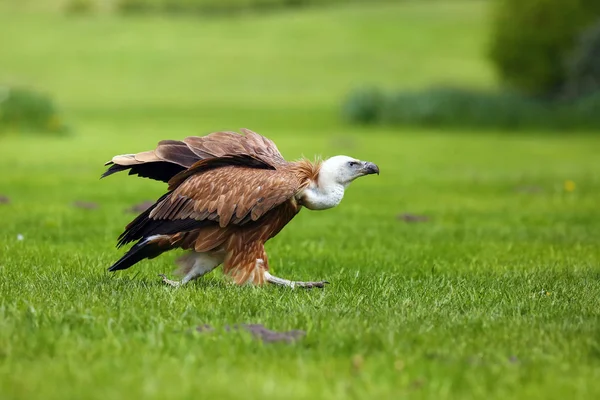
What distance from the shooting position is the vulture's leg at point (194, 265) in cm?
762

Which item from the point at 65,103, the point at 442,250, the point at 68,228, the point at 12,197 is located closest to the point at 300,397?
the point at 442,250

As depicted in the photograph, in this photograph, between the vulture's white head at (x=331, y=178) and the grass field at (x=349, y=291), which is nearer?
the grass field at (x=349, y=291)

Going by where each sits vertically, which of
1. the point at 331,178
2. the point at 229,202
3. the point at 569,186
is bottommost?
the point at 569,186

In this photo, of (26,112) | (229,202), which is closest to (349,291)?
(229,202)

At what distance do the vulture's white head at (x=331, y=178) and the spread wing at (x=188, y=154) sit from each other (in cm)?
37

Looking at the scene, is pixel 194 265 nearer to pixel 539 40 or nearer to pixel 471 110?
pixel 471 110

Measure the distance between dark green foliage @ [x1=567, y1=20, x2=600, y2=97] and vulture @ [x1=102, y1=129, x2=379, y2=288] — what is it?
36664mm

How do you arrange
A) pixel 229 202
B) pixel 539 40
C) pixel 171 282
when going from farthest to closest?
1. pixel 539 40
2. pixel 171 282
3. pixel 229 202

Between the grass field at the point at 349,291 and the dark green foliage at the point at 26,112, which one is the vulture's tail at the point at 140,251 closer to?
the grass field at the point at 349,291

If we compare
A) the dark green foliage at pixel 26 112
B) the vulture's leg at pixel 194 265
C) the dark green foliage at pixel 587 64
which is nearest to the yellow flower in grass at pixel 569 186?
the vulture's leg at pixel 194 265

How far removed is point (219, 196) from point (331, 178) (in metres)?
0.89

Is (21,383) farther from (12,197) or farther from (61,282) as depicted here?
(12,197)

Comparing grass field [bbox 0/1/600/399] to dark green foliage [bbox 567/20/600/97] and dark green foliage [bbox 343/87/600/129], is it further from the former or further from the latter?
dark green foliage [bbox 567/20/600/97]

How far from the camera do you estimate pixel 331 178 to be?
752 cm
